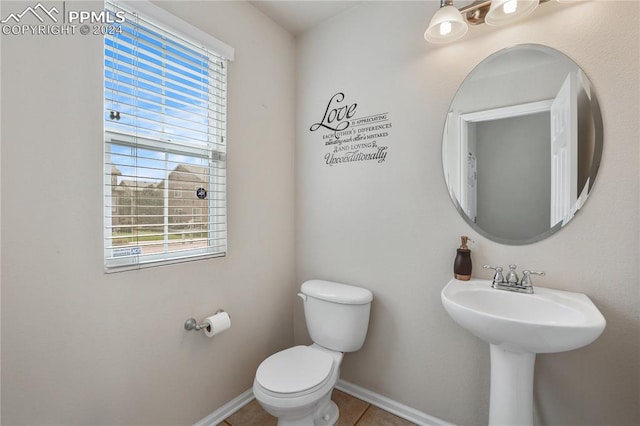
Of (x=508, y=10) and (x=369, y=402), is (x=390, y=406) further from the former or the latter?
(x=508, y=10)

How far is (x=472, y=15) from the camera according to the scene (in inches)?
52.1

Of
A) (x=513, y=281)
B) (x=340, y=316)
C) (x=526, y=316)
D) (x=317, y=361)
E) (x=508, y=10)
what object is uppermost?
(x=508, y=10)

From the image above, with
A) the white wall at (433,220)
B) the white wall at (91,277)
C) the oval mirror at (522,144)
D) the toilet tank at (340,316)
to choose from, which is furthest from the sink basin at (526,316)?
the white wall at (91,277)

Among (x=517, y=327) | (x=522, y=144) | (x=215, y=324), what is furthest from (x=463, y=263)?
(x=215, y=324)

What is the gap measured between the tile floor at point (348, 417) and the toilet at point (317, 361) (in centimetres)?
8

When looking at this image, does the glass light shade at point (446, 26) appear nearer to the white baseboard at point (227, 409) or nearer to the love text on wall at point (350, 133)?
the love text on wall at point (350, 133)

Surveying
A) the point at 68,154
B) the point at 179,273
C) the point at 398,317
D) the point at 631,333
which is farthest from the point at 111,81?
the point at 631,333

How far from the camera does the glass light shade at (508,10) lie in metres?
1.17

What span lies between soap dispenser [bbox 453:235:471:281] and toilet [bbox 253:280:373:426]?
519 millimetres

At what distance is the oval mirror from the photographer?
46.8 inches

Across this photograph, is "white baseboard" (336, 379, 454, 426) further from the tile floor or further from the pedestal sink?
the pedestal sink

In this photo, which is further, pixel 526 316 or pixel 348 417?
pixel 348 417

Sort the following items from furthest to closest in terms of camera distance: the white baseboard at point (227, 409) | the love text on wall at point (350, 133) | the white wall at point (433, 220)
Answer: the love text on wall at point (350, 133) → the white baseboard at point (227, 409) → the white wall at point (433, 220)

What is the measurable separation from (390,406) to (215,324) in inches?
45.5
